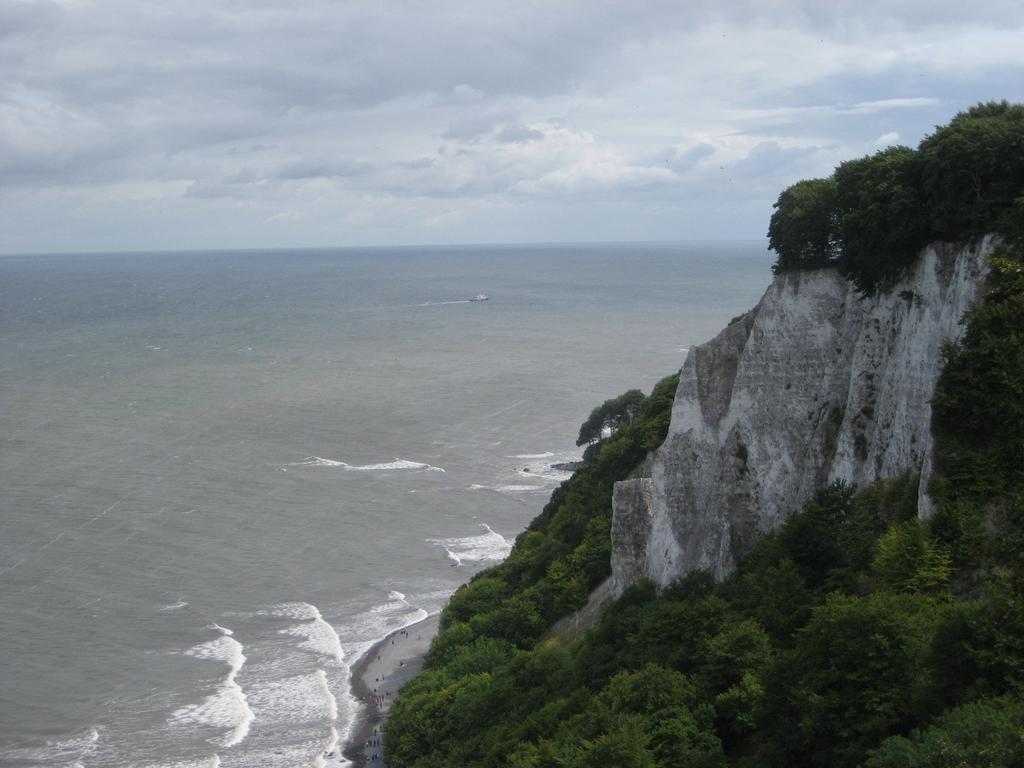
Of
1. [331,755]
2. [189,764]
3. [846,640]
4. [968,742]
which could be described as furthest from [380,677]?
[968,742]

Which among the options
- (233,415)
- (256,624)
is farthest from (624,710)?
(233,415)

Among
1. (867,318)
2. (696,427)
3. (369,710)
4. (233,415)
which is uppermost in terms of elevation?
(867,318)

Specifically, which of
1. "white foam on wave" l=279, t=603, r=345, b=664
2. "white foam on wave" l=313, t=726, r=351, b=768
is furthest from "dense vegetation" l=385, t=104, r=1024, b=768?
"white foam on wave" l=279, t=603, r=345, b=664

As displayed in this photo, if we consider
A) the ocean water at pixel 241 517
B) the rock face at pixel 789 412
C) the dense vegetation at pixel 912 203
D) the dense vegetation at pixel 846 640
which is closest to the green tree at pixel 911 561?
the dense vegetation at pixel 846 640

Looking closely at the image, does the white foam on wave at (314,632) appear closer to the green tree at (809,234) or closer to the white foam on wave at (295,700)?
the white foam on wave at (295,700)

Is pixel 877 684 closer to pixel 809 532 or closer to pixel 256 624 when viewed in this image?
pixel 809 532

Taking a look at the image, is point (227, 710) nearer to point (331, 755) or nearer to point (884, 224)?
point (331, 755)

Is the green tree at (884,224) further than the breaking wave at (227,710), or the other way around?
the breaking wave at (227,710)

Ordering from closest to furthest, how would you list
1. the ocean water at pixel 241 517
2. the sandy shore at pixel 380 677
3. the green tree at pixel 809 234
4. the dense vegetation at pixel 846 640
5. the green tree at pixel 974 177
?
the dense vegetation at pixel 846 640 < the green tree at pixel 974 177 < the green tree at pixel 809 234 < the sandy shore at pixel 380 677 < the ocean water at pixel 241 517
